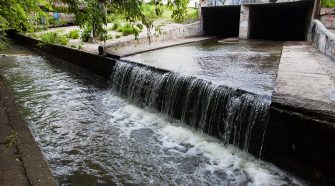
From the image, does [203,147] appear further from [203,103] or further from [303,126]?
[303,126]

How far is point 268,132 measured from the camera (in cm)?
527

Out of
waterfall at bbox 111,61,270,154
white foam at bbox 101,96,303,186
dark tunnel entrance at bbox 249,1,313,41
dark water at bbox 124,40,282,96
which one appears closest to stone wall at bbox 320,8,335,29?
dark tunnel entrance at bbox 249,1,313,41

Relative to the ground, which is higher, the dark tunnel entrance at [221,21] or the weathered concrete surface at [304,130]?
the dark tunnel entrance at [221,21]

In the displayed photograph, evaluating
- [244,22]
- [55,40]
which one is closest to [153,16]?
[55,40]

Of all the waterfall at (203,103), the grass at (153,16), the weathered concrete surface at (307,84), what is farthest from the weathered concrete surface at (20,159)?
the grass at (153,16)

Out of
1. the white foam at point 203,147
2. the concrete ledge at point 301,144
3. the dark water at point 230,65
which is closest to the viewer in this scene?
the concrete ledge at point 301,144

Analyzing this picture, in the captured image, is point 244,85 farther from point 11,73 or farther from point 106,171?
point 11,73

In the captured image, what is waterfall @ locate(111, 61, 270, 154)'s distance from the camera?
569cm

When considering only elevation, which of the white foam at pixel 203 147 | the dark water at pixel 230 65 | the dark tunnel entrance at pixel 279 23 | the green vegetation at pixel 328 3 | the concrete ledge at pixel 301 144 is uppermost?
the green vegetation at pixel 328 3

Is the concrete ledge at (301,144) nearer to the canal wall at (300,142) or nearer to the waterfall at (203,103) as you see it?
the canal wall at (300,142)

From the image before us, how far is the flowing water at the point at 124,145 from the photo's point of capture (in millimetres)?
5117

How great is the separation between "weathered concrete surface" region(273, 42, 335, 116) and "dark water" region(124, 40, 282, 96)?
0.43 m

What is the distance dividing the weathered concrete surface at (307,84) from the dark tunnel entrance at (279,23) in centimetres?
1093

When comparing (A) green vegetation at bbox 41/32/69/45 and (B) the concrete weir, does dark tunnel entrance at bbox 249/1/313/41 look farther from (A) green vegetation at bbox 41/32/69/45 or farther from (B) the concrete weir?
(B) the concrete weir
